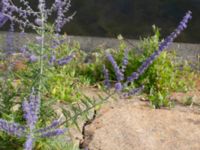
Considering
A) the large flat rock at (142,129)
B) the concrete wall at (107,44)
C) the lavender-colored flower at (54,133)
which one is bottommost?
the large flat rock at (142,129)

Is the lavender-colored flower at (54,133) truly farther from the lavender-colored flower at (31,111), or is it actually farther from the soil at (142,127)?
the soil at (142,127)

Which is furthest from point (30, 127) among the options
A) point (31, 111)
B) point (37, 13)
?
point (37, 13)

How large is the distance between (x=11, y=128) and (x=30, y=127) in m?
0.09

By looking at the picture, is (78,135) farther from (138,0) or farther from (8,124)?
(138,0)

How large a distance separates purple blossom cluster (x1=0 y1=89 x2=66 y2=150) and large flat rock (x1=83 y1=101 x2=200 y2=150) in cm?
75

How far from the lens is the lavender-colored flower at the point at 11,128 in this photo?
108 inches

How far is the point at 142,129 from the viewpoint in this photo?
385cm

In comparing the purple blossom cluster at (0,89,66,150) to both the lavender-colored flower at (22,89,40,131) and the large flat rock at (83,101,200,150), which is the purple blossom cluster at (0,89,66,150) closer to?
the lavender-colored flower at (22,89,40,131)

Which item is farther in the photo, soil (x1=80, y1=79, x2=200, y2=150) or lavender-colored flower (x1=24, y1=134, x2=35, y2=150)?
soil (x1=80, y1=79, x2=200, y2=150)

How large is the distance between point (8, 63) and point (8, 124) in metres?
0.86

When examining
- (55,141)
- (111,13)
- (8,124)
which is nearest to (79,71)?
(111,13)

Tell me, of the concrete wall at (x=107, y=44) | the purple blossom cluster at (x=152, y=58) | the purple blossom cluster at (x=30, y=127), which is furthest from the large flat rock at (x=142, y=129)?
the concrete wall at (x=107, y=44)

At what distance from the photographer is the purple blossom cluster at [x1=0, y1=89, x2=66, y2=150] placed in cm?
270

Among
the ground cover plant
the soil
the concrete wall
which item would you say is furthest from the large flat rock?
the concrete wall
